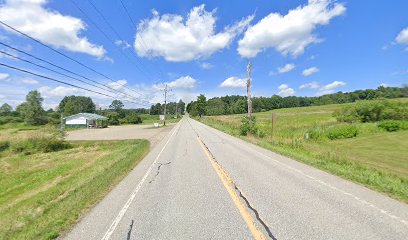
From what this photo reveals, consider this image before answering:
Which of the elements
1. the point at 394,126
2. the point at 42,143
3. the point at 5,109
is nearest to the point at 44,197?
the point at 42,143

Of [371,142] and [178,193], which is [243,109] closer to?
[371,142]

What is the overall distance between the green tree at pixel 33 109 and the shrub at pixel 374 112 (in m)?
87.8

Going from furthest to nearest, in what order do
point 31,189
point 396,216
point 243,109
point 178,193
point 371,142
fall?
point 243,109
point 371,142
point 31,189
point 178,193
point 396,216

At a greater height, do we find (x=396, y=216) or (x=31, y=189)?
(x=396, y=216)

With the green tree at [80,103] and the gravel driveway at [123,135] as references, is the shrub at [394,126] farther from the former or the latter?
the green tree at [80,103]

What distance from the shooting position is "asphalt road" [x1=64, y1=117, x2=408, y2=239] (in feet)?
16.5

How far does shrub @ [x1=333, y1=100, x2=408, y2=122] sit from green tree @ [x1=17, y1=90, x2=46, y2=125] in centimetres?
8780

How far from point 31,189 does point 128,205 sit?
766 cm

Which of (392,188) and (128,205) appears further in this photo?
(392,188)

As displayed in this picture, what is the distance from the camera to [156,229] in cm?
529

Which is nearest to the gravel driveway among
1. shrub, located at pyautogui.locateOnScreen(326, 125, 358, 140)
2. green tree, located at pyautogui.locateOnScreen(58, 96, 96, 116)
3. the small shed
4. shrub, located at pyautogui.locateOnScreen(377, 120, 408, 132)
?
shrub, located at pyautogui.locateOnScreen(326, 125, 358, 140)

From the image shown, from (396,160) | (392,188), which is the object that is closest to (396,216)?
(392,188)

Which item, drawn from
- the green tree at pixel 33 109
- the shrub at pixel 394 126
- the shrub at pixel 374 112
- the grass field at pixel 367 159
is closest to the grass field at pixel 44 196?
the grass field at pixel 367 159

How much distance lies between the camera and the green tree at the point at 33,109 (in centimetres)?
8831
